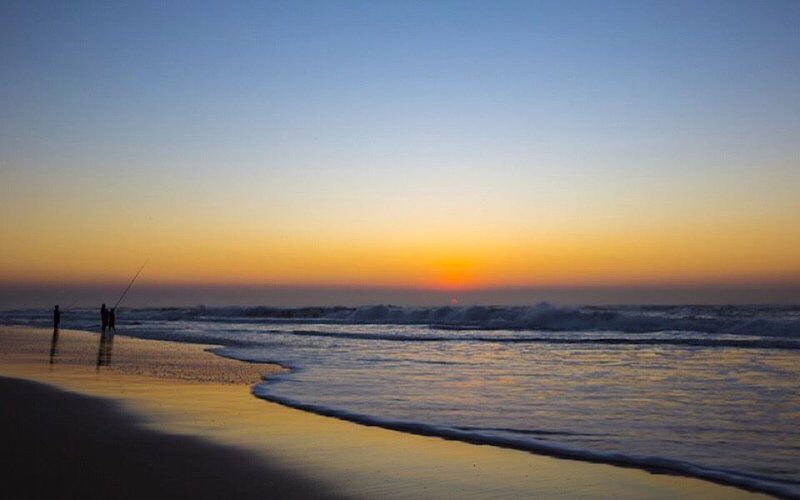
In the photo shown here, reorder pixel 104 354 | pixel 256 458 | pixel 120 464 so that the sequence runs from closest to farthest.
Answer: pixel 120 464 → pixel 256 458 → pixel 104 354

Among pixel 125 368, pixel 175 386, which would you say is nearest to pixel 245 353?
pixel 125 368

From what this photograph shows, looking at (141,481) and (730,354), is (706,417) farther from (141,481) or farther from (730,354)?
(730,354)

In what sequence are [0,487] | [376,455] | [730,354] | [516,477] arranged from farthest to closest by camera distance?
[730,354] < [376,455] < [516,477] < [0,487]

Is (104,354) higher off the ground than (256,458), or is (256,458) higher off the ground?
(256,458)

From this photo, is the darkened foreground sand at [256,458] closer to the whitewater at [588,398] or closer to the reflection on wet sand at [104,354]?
the whitewater at [588,398]

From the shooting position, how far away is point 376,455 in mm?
6832

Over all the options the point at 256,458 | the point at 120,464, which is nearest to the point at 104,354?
the point at 120,464

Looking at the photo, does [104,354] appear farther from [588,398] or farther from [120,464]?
[120,464]

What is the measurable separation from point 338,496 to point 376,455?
153 cm

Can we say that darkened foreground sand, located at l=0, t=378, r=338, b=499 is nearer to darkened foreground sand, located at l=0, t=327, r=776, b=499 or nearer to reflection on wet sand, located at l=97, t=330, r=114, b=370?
darkened foreground sand, located at l=0, t=327, r=776, b=499

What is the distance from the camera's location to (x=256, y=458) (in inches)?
257

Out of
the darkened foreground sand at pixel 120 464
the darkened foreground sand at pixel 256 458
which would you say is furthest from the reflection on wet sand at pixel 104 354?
the darkened foreground sand at pixel 120 464

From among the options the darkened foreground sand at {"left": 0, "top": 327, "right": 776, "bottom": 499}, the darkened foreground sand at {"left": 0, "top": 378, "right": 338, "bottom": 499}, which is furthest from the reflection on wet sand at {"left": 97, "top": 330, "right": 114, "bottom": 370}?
the darkened foreground sand at {"left": 0, "top": 378, "right": 338, "bottom": 499}

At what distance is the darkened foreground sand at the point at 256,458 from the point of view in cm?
557
